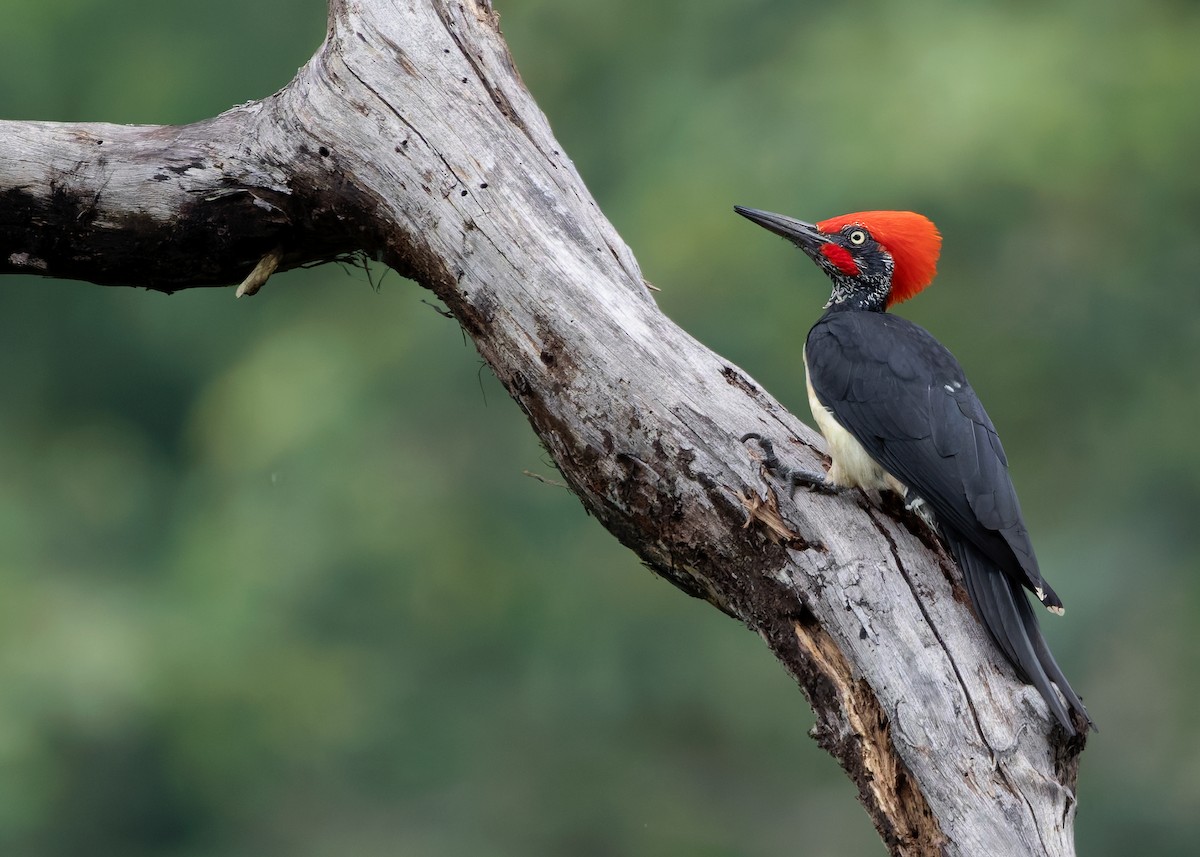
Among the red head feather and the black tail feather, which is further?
the red head feather

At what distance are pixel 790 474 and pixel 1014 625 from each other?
587mm

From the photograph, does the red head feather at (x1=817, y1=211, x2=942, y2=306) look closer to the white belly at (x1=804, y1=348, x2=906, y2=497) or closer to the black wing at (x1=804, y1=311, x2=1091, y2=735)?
the black wing at (x1=804, y1=311, x2=1091, y2=735)

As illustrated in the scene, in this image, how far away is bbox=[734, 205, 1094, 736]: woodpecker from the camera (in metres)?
3.10

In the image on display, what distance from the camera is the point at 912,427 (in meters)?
3.52

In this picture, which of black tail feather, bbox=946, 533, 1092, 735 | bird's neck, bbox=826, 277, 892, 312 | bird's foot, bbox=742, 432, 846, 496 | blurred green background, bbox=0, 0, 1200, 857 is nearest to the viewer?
black tail feather, bbox=946, 533, 1092, 735

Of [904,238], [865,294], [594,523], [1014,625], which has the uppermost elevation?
[904,238]

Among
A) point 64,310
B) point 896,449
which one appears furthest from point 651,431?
point 64,310

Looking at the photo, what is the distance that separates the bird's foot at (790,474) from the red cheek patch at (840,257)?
46.0 inches

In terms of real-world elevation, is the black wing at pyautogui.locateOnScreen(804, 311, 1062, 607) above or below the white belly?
above

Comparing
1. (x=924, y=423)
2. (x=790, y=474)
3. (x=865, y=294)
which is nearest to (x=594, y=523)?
(x=865, y=294)

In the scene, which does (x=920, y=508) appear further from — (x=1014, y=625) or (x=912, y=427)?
(x=1014, y=625)

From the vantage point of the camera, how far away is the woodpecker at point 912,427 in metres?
3.10

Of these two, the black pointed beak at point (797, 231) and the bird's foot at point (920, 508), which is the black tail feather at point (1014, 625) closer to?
the bird's foot at point (920, 508)

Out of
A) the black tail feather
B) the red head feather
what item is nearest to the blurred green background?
the red head feather
